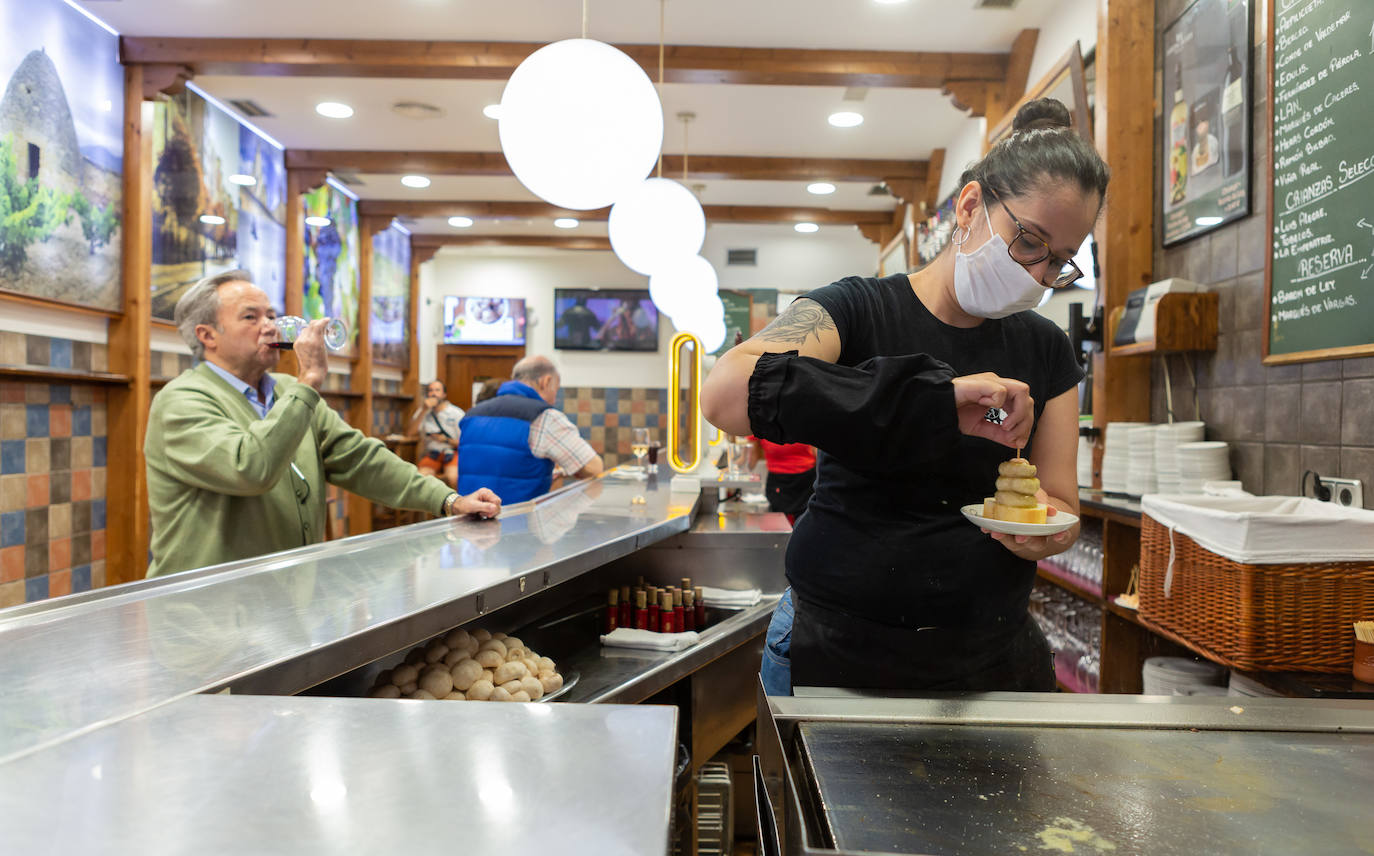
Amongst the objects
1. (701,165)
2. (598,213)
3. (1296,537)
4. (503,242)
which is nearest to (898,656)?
(1296,537)

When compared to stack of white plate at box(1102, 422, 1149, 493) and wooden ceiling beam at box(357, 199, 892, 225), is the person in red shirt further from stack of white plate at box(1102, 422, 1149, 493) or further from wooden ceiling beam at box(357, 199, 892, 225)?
wooden ceiling beam at box(357, 199, 892, 225)

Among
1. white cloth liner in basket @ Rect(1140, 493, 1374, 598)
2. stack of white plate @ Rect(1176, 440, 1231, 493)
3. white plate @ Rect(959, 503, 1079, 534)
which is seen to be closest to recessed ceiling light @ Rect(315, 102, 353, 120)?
stack of white plate @ Rect(1176, 440, 1231, 493)

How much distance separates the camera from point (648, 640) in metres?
2.29

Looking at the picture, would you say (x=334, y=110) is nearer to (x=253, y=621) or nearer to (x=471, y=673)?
(x=471, y=673)

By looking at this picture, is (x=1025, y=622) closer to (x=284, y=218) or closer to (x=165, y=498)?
Answer: (x=165, y=498)

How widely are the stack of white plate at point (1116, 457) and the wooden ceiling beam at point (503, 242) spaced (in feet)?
26.5

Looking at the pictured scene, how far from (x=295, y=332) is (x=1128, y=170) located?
10.8 feet

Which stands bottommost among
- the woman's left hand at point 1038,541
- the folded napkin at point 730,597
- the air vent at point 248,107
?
the folded napkin at point 730,597

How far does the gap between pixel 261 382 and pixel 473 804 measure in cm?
236

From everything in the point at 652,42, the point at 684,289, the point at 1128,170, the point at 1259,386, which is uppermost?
the point at 652,42

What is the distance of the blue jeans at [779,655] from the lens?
150 cm

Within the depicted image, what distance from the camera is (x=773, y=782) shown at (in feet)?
2.99

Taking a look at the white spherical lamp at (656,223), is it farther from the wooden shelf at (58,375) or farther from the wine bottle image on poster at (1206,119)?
the wooden shelf at (58,375)

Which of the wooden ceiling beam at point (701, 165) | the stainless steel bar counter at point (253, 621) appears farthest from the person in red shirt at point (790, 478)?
the wooden ceiling beam at point (701, 165)
